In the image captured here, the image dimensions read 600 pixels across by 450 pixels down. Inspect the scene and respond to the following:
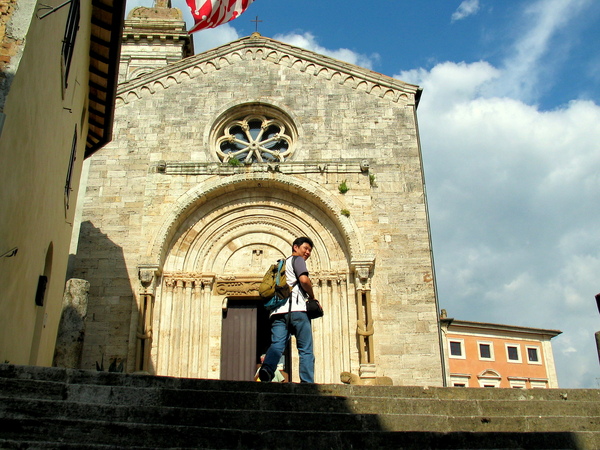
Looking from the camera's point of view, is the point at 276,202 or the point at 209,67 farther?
the point at 209,67

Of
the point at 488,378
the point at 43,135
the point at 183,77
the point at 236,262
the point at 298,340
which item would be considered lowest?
the point at 298,340

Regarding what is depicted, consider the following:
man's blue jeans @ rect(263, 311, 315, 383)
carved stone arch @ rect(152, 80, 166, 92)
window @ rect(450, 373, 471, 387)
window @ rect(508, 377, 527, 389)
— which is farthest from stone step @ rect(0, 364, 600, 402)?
window @ rect(508, 377, 527, 389)

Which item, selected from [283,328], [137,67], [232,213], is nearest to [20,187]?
[283,328]

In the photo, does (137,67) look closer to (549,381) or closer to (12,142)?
(12,142)

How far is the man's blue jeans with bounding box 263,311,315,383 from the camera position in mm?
7461

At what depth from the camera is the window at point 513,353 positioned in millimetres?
35969

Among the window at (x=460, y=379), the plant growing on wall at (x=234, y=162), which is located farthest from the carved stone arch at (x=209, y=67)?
the window at (x=460, y=379)

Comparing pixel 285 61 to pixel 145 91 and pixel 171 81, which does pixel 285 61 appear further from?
pixel 145 91

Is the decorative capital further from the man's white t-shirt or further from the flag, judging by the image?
the flag

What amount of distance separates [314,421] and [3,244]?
4085 mm

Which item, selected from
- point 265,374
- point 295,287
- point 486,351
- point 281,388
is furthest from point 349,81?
point 486,351

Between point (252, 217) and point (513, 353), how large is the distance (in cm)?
2598

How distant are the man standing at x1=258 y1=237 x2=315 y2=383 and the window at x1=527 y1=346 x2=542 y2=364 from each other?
105 feet

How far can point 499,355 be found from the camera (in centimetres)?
3572
